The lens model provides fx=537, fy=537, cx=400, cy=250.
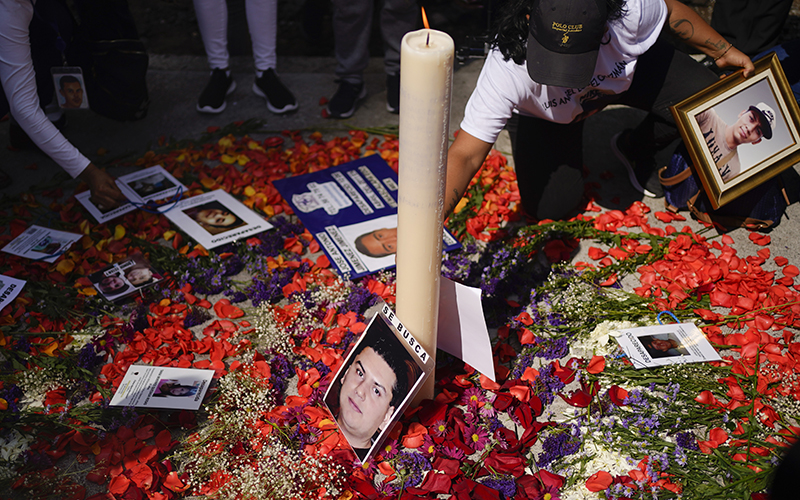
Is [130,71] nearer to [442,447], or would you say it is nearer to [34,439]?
[34,439]

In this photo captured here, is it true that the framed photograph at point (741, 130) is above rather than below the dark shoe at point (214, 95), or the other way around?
above

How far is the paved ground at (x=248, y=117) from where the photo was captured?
107 inches

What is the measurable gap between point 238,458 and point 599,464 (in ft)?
3.48

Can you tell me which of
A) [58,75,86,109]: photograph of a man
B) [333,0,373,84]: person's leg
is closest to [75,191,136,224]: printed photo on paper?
[58,75,86,109]: photograph of a man

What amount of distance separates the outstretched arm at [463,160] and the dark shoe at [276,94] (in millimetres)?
1640

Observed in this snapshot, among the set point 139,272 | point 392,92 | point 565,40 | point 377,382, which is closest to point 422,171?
point 377,382

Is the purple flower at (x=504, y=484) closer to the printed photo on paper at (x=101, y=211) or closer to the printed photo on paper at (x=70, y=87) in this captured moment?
the printed photo on paper at (x=101, y=211)

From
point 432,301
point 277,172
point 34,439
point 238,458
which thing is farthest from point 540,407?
point 277,172

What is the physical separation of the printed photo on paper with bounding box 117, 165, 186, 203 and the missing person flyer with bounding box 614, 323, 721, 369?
6.99 feet

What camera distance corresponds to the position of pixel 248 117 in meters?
3.23

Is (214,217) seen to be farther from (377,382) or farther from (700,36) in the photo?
(700,36)

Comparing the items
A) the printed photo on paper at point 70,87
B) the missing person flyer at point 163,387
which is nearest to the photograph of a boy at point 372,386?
the missing person flyer at point 163,387

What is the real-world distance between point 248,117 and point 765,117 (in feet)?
8.65

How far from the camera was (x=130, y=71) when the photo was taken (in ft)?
9.73
